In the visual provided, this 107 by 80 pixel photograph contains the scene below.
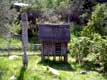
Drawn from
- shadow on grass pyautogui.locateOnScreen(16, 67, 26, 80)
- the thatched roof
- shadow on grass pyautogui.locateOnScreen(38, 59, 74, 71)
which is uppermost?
the thatched roof

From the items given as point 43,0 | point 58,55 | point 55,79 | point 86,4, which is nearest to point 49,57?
point 58,55

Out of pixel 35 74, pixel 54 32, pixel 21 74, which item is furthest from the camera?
pixel 54 32

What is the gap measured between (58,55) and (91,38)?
10.8ft

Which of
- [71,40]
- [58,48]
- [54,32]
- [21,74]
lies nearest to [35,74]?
[21,74]

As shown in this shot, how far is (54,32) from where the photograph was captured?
23.0m

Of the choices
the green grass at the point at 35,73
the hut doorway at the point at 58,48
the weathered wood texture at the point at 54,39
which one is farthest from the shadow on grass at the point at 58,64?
the hut doorway at the point at 58,48

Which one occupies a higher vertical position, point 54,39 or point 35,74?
point 54,39

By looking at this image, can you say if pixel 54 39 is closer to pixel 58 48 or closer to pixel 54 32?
pixel 54 32

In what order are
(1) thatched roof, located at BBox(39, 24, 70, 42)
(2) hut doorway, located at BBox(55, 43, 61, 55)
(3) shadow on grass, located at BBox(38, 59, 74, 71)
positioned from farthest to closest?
(2) hut doorway, located at BBox(55, 43, 61, 55)
(1) thatched roof, located at BBox(39, 24, 70, 42)
(3) shadow on grass, located at BBox(38, 59, 74, 71)

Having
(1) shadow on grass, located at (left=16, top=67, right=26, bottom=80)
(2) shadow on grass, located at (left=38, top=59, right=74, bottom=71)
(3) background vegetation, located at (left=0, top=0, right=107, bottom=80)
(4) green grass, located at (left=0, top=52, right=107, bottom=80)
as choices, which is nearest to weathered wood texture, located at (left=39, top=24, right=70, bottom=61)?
(2) shadow on grass, located at (left=38, top=59, right=74, bottom=71)

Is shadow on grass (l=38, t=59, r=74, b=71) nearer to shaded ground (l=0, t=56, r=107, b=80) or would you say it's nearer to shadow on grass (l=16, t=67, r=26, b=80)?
shaded ground (l=0, t=56, r=107, b=80)

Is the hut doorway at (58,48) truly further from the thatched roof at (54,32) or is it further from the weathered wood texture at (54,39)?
the thatched roof at (54,32)

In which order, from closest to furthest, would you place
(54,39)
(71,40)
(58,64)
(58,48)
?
(58,64) → (54,39) → (58,48) → (71,40)

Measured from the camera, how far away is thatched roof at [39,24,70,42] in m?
22.9
